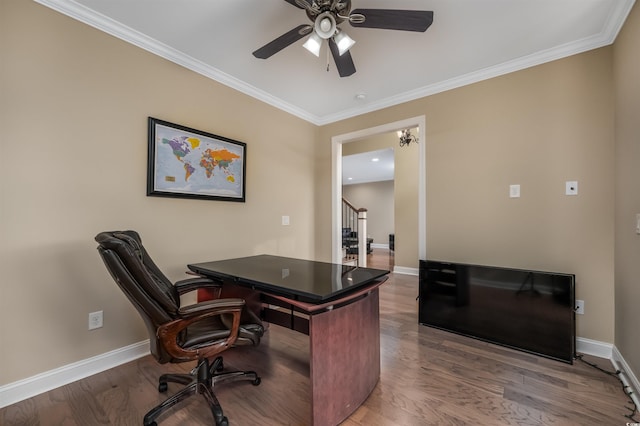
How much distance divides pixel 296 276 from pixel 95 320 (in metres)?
1.57

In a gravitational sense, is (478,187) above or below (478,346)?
above

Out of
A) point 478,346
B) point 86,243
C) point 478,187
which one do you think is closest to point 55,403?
point 86,243

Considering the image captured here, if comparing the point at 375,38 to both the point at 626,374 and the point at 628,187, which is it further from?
the point at 626,374

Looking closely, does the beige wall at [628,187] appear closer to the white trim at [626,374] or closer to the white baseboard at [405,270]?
the white trim at [626,374]

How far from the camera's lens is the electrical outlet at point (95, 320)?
192cm

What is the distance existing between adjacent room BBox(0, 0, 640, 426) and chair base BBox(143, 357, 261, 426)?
0.01 metres

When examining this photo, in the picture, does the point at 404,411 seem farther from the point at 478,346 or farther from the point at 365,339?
the point at 478,346

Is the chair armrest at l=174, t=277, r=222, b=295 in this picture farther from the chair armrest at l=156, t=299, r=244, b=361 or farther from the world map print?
the world map print

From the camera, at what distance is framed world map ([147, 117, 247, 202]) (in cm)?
228

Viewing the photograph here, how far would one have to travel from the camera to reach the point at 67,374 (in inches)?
71.4

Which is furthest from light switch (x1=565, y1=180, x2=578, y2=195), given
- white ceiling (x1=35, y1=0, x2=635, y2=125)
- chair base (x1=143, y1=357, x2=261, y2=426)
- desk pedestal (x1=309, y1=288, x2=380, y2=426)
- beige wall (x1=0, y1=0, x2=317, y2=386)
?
beige wall (x1=0, y1=0, x2=317, y2=386)

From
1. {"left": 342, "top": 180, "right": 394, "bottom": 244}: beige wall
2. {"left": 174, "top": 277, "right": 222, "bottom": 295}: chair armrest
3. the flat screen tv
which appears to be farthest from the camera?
{"left": 342, "top": 180, "right": 394, "bottom": 244}: beige wall

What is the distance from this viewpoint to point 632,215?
1764 mm

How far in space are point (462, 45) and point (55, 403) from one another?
155 inches
